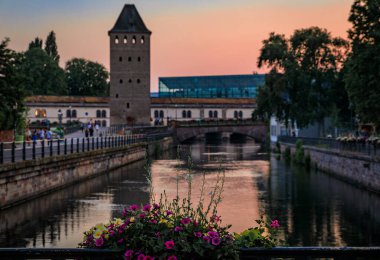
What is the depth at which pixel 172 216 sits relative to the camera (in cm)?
636

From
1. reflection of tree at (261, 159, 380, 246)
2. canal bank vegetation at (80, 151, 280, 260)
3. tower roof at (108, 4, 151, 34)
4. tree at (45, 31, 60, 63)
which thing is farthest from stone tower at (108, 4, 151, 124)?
canal bank vegetation at (80, 151, 280, 260)

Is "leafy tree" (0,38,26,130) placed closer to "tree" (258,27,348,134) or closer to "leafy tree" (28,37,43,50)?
"tree" (258,27,348,134)

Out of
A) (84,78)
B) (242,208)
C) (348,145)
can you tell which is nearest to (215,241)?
(242,208)

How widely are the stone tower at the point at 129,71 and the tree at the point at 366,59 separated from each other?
7830cm

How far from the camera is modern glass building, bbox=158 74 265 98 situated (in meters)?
152

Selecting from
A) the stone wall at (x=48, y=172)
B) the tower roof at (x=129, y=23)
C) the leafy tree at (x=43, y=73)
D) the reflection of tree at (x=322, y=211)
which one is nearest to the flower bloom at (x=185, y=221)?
the reflection of tree at (x=322, y=211)

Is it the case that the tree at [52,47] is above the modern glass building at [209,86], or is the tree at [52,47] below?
above

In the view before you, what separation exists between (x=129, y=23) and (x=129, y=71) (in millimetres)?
8478

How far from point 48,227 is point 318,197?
1469 centimetres

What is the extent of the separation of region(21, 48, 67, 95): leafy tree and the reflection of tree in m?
90.3

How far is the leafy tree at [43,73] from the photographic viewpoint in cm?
12481

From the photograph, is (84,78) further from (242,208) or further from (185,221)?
(185,221)

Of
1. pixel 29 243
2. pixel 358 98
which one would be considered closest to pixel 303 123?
pixel 358 98

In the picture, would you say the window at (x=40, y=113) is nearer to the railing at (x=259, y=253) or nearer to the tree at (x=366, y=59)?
the tree at (x=366, y=59)
